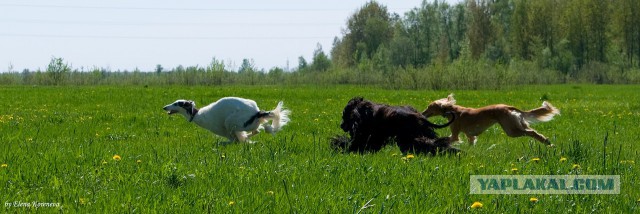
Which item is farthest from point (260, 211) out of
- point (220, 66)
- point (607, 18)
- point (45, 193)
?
point (607, 18)

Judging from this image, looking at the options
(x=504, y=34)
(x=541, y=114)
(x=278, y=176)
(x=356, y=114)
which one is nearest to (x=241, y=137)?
(x=356, y=114)

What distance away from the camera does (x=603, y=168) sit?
248 inches

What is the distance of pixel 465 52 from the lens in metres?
60.0

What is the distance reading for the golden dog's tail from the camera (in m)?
9.12

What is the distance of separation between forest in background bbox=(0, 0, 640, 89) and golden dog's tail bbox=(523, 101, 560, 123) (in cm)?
2701

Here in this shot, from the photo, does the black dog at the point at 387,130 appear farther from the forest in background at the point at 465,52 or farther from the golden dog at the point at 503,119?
the forest in background at the point at 465,52

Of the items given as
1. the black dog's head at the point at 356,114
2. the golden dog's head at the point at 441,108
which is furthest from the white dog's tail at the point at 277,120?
the golden dog's head at the point at 441,108

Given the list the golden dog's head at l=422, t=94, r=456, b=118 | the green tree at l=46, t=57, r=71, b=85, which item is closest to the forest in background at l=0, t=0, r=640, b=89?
the green tree at l=46, t=57, r=71, b=85

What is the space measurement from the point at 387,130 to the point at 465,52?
176 feet

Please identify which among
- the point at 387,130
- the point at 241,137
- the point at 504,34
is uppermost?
the point at 504,34

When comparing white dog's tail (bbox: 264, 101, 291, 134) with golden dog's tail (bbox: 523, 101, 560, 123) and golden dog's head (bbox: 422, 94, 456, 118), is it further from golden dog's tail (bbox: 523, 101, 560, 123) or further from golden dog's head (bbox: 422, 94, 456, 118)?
golden dog's tail (bbox: 523, 101, 560, 123)

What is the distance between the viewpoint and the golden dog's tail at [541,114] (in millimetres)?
9117

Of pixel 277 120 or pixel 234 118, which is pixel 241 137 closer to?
pixel 234 118

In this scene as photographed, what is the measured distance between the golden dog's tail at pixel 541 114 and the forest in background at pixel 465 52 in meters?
27.0
